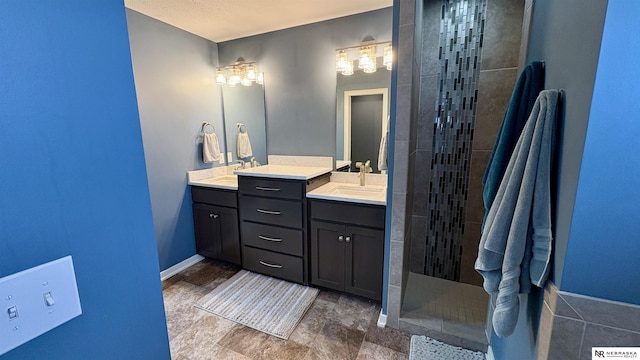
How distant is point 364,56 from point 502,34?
1.02m

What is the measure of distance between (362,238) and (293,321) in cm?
80

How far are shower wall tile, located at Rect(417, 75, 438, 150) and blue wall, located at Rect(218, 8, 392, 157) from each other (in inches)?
20.9

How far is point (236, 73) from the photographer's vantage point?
2840 mm

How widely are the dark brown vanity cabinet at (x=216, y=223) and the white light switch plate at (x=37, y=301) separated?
6.51 feet

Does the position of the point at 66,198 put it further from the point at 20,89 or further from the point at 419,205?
the point at 419,205

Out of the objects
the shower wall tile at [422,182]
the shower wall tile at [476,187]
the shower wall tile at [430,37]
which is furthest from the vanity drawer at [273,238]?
the shower wall tile at [430,37]

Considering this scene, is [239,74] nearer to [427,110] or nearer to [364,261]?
[427,110]

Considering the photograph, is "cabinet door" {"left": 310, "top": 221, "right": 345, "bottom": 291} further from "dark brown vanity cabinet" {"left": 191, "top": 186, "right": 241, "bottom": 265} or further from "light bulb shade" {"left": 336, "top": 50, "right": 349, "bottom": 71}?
"light bulb shade" {"left": 336, "top": 50, "right": 349, "bottom": 71}

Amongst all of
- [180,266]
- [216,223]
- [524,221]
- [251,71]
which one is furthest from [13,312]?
[251,71]

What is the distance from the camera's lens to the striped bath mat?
6.36ft

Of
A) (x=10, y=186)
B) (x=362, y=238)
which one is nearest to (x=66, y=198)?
(x=10, y=186)

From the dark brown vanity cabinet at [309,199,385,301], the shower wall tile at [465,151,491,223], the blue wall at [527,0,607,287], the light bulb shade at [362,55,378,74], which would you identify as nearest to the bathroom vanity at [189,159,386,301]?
the dark brown vanity cabinet at [309,199,385,301]

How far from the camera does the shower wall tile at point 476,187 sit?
7.03 ft

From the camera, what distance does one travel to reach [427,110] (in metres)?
2.23
